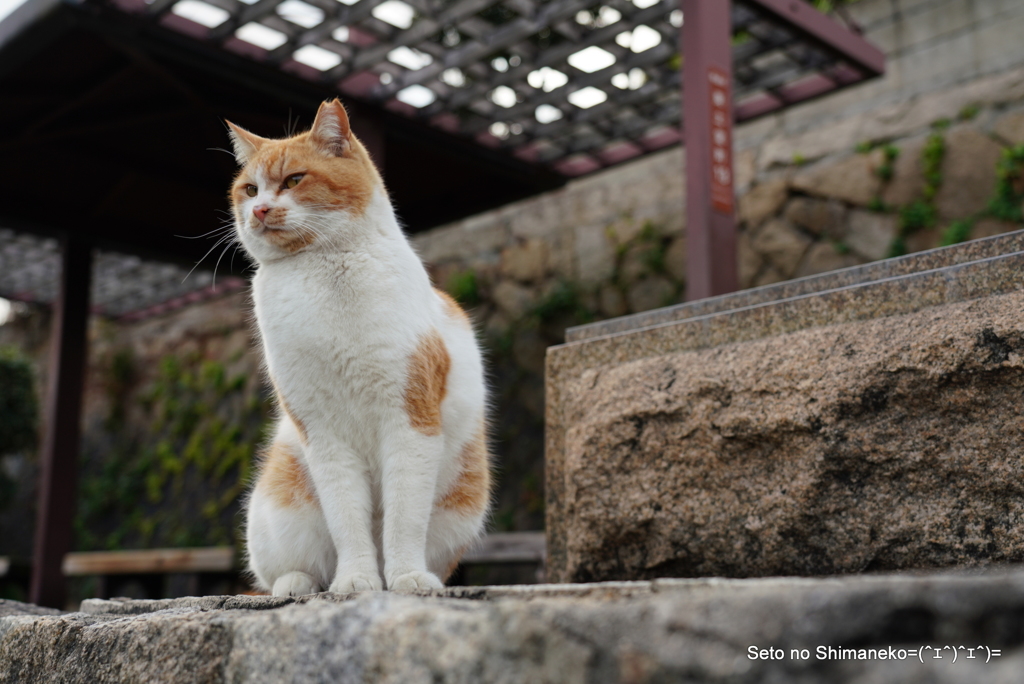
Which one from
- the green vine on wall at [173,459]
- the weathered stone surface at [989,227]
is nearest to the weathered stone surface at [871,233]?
the weathered stone surface at [989,227]

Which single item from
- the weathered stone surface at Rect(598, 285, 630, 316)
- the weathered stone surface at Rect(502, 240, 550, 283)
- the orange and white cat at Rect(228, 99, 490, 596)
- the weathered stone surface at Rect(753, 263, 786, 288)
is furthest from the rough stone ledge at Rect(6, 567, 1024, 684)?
the weathered stone surface at Rect(502, 240, 550, 283)

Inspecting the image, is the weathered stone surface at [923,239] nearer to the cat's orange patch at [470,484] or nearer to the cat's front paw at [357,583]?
the cat's orange patch at [470,484]

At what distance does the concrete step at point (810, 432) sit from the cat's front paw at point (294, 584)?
2.32 ft

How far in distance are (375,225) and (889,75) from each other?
166 inches

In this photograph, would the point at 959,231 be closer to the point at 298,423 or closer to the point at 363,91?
the point at 363,91

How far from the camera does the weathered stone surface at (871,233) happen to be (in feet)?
15.2

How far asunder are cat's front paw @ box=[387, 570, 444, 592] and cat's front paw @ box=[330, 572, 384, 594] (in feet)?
0.09

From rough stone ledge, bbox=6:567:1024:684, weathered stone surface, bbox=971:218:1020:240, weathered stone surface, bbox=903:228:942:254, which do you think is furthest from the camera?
weathered stone surface, bbox=903:228:942:254

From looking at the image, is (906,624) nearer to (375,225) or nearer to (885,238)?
(375,225)

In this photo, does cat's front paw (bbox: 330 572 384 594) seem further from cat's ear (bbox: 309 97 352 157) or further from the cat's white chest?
cat's ear (bbox: 309 97 352 157)

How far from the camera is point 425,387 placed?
5.31 feet

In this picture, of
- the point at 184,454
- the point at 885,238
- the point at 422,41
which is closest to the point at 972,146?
the point at 885,238

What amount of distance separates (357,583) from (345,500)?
176 mm

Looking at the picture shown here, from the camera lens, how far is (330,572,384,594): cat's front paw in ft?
4.94
